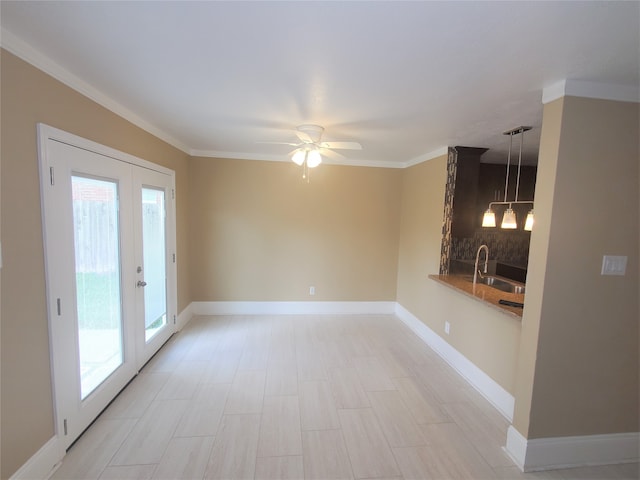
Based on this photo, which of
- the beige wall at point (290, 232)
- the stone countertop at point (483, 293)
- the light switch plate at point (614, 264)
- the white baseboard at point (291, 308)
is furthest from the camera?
the white baseboard at point (291, 308)

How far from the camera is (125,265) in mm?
2525

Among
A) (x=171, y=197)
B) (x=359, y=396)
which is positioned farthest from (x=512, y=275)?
(x=171, y=197)

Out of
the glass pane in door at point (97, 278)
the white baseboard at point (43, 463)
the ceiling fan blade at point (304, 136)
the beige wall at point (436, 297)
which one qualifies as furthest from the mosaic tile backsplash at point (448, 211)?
the white baseboard at point (43, 463)

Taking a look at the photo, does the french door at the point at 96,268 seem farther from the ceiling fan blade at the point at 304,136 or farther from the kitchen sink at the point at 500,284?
the kitchen sink at the point at 500,284

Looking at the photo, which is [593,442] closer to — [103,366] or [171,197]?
[103,366]

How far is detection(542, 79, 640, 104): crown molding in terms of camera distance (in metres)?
1.68

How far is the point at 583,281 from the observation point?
1815 mm

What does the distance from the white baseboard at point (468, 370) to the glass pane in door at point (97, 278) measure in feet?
10.7

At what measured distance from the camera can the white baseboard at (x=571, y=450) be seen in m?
1.89

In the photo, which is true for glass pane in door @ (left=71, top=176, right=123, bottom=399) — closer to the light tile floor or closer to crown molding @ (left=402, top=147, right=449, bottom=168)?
the light tile floor

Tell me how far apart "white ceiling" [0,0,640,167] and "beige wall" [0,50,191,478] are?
164mm

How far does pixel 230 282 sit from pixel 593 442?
409cm

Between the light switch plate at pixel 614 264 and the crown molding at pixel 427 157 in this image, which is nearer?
the light switch plate at pixel 614 264

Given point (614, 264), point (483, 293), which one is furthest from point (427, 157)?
point (614, 264)
